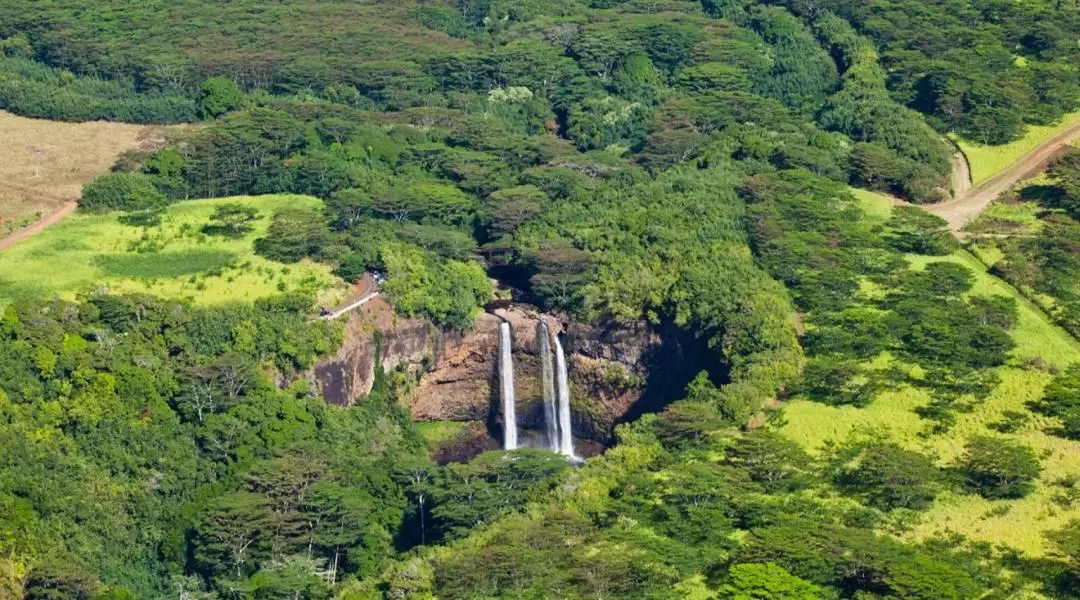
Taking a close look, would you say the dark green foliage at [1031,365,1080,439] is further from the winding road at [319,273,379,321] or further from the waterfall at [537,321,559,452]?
the winding road at [319,273,379,321]

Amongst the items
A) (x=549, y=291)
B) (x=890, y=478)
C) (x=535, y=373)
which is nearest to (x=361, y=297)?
(x=549, y=291)

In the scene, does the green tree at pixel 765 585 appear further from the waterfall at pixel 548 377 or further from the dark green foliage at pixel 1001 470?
the waterfall at pixel 548 377

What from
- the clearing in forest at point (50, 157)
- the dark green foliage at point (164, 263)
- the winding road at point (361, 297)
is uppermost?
the dark green foliage at point (164, 263)

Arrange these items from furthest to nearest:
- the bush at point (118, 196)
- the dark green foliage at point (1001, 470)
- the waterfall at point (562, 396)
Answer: the bush at point (118, 196)
the waterfall at point (562, 396)
the dark green foliage at point (1001, 470)

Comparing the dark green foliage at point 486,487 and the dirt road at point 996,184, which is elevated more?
the dirt road at point 996,184

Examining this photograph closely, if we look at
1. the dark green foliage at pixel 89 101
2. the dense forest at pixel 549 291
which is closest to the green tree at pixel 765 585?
the dense forest at pixel 549 291

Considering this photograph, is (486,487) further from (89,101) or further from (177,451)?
(89,101)
